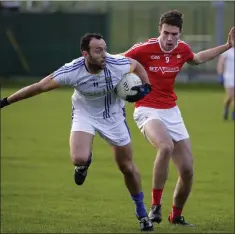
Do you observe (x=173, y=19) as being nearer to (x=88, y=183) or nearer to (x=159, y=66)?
(x=159, y=66)

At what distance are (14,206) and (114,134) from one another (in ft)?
13.2

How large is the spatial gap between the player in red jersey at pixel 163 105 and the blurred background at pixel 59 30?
32.7 metres

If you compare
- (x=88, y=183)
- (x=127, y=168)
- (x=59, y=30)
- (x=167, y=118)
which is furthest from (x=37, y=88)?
(x=59, y=30)

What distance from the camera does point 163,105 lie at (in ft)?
36.7

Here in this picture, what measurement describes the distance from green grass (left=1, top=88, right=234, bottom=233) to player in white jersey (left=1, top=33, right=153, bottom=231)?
803mm

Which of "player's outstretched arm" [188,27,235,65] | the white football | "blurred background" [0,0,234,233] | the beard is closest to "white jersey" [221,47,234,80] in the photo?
"blurred background" [0,0,234,233]

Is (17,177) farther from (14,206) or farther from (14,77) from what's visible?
(14,77)

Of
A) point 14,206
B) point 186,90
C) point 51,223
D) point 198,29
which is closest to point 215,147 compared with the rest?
point 14,206

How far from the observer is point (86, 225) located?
37.1 feet

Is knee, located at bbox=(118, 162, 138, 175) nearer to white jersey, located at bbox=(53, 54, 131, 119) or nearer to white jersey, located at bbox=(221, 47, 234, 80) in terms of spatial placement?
white jersey, located at bbox=(53, 54, 131, 119)

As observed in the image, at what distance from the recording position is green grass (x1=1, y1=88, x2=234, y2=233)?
11812 millimetres

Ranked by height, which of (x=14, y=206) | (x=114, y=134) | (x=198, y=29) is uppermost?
(x=198, y=29)

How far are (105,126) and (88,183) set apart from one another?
6787 millimetres

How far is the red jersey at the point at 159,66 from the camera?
36.5 feet
